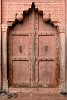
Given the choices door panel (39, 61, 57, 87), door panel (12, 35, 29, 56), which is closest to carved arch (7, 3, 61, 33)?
door panel (12, 35, 29, 56)

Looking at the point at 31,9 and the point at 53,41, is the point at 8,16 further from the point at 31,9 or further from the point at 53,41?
the point at 53,41

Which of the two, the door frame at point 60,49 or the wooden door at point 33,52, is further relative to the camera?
the wooden door at point 33,52

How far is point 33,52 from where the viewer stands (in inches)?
278

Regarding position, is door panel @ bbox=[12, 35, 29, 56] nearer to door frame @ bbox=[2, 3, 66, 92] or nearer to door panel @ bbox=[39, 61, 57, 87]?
door frame @ bbox=[2, 3, 66, 92]

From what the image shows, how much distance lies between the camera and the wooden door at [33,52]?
7059 millimetres

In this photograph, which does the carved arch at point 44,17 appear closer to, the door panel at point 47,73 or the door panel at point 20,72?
the door panel at point 47,73

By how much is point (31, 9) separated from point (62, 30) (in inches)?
37.2

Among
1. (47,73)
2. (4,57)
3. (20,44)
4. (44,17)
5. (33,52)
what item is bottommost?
(47,73)

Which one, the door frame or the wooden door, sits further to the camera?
the wooden door

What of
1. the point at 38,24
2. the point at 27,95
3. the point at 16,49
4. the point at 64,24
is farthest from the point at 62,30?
the point at 27,95

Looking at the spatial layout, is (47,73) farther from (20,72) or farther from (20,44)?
(20,44)

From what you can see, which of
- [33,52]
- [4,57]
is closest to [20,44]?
[33,52]

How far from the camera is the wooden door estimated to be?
7059 millimetres

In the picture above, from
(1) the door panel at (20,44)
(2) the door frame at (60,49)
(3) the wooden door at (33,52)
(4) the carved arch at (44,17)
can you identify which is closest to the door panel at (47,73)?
(3) the wooden door at (33,52)
